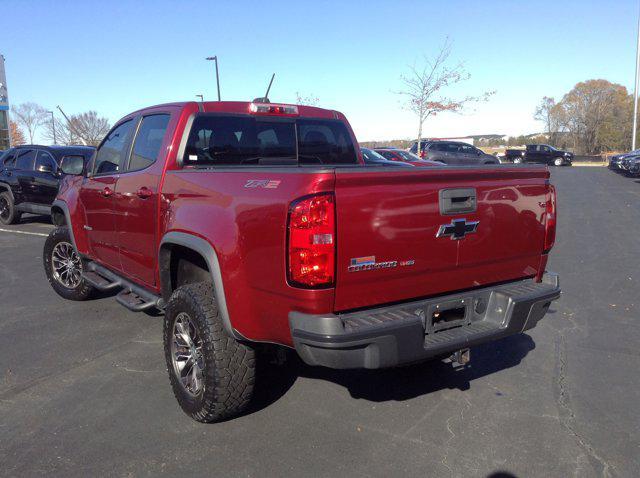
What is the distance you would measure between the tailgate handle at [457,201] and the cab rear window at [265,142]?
1.71 meters

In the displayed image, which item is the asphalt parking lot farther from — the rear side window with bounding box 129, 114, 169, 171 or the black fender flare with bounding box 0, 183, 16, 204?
the black fender flare with bounding box 0, 183, 16, 204

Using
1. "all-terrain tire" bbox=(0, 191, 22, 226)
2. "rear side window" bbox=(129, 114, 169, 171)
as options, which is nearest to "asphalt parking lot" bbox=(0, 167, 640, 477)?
"rear side window" bbox=(129, 114, 169, 171)

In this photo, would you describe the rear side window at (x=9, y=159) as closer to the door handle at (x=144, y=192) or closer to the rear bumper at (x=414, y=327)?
the door handle at (x=144, y=192)

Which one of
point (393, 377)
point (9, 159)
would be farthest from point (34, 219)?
point (393, 377)

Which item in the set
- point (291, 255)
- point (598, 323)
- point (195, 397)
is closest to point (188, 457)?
point (195, 397)

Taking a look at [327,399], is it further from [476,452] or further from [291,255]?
[291,255]

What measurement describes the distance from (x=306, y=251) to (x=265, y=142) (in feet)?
6.45

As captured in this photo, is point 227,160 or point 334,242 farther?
point 227,160

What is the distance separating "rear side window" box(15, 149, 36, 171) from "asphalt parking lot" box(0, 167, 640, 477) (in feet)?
25.7

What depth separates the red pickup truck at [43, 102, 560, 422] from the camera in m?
2.63

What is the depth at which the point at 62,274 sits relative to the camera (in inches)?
241

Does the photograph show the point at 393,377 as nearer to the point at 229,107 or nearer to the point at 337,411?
the point at 337,411

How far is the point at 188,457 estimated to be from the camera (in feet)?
9.84

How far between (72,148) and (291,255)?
1087cm
